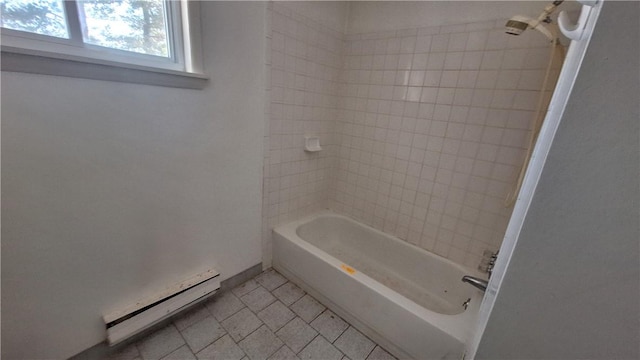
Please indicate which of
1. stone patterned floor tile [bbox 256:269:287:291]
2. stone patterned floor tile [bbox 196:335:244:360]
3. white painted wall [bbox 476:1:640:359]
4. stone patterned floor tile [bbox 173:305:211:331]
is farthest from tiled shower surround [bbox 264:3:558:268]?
white painted wall [bbox 476:1:640:359]

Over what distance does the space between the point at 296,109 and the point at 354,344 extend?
1.61m

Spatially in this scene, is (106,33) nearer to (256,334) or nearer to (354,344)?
(256,334)

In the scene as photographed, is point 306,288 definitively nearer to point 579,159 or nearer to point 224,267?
point 224,267

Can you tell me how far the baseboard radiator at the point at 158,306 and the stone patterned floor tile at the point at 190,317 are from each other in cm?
12

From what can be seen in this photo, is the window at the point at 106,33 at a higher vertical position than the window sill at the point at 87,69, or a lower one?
higher

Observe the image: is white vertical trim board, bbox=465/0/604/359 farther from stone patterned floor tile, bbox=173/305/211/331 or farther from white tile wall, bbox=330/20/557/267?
stone patterned floor tile, bbox=173/305/211/331

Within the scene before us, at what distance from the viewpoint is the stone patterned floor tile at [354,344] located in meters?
1.40

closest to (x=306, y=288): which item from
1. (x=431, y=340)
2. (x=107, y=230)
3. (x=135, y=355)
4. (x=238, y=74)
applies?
(x=431, y=340)

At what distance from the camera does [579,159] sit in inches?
15.5

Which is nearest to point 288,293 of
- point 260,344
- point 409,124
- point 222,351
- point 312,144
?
point 260,344

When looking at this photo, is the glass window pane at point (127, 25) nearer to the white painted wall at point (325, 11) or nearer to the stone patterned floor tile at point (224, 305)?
the white painted wall at point (325, 11)

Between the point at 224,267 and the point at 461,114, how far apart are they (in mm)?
1903

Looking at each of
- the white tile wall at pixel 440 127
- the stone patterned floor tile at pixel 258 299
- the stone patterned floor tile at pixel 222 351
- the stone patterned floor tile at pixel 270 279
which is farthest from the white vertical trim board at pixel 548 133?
the stone patterned floor tile at pixel 270 279

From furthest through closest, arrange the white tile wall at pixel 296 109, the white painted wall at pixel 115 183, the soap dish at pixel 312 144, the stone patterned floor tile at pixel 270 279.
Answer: the soap dish at pixel 312 144 → the stone patterned floor tile at pixel 270 279 → the white tile wall at pixel 296 109 → the white painted wall at pixel 115 183
